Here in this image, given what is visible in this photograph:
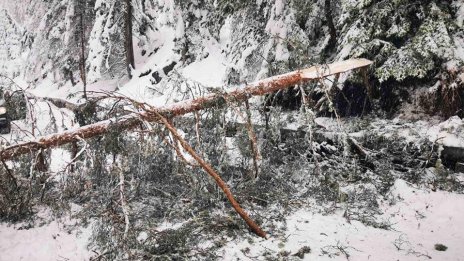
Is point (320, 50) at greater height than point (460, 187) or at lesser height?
greater

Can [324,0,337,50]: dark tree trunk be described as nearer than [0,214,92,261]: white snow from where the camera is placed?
No

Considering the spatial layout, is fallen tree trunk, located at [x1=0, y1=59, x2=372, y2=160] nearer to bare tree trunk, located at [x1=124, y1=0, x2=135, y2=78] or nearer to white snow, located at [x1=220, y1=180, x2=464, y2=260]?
white snow, located at [x1=220, y1=180, x2=464, y2=260]

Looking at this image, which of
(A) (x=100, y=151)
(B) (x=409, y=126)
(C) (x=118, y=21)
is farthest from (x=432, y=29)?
(C) (x=118, y=21)

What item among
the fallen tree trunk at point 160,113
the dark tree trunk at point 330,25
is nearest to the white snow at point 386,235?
the fallen tree trunk at point 160,113

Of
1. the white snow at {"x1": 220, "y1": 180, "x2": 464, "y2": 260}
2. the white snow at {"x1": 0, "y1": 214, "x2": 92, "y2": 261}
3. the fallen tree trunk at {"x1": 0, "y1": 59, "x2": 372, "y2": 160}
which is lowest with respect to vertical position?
the white snow at {"x1": 220, "y1": 180, "x2": 464, "y2": 260}

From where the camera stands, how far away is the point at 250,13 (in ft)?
32.0

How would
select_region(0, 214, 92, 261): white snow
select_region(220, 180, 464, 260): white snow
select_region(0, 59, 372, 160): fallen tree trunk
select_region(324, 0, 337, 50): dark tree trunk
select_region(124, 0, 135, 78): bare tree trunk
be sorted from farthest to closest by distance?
select_region(124, 0, 135, 78): bare tree trunk, select_region(324, 0, 337, 50): dark tree trunk, select_region(0, 59, 372, 160): fallen tree trunk, select_region(0, 214, 92, 261): white snow, select_region(220, 180, 464, 260): white snow

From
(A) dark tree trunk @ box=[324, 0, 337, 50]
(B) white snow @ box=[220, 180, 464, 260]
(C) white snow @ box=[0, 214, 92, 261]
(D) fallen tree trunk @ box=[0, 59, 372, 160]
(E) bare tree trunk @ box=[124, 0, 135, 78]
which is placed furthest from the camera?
(E) bare tree trunk @ box=[124, 0, 135, 78]

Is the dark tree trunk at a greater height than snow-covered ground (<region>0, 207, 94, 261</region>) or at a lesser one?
greater

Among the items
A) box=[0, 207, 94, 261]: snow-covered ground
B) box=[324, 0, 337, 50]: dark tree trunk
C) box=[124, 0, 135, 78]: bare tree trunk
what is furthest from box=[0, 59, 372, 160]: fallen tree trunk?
box=[124, 0, 135, 78]: bare tree trunk

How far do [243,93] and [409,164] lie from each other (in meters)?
3.73

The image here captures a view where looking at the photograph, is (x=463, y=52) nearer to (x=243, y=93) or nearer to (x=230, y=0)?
(x=243, y=93)

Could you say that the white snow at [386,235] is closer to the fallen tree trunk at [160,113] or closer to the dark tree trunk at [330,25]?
the fallen tree trunk at [160,113]

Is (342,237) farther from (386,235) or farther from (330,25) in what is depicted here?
(330,25)
